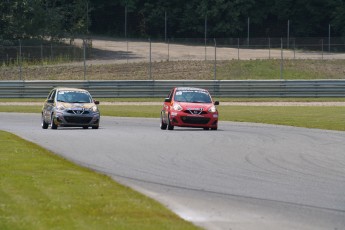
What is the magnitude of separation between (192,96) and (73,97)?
3.90m

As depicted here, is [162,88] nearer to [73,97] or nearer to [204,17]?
[73,97]

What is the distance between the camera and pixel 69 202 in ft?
40.7

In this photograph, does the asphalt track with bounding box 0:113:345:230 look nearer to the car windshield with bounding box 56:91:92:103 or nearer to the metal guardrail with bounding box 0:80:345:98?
the car windshield with bounding box 56:91:92:103

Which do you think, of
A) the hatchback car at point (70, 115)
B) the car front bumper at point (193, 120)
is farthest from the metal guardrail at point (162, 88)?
the car front bumper at point (193, 120)

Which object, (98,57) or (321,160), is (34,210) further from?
(98,57)

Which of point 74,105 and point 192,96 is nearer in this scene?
point 74,105

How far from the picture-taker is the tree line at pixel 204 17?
278ft

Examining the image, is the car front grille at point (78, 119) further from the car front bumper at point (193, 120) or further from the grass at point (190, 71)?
the grass at point (190, 71)

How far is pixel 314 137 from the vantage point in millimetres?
27344

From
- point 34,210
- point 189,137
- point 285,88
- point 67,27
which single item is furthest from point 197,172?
point 67,27

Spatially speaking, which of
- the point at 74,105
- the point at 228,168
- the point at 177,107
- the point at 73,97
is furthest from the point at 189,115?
the point at 228,168

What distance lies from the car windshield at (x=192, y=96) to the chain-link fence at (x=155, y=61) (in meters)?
25.0

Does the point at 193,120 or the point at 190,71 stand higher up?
the point at 190,71

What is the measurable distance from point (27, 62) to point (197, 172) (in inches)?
2011
